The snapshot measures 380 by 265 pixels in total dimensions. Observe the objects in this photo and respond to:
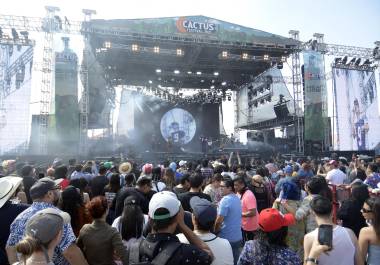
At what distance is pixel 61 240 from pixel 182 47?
16.4 meters

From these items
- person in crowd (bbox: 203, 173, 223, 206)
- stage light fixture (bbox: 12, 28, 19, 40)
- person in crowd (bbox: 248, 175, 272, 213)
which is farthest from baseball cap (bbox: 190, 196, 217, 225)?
stage light fixture (bbox: 12, 28, 19, 40)

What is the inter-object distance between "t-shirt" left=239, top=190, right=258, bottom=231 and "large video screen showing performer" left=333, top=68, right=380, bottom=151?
1520 cm

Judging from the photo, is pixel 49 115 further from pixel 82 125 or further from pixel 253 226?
pixel 253 226

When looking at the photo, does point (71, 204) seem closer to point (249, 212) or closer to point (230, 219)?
point (230, 219)

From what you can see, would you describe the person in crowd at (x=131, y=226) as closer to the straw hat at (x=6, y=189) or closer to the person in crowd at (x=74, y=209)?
the person in crowd at (x=74, y=209)

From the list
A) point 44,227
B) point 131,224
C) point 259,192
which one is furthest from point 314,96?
point 44,227

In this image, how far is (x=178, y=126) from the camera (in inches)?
957

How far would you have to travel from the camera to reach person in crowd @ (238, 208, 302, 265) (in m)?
2.04

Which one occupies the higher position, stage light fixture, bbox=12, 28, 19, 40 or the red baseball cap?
stage light fixture, bbox=12, 28, 19, 40

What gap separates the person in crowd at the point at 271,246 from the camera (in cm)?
204

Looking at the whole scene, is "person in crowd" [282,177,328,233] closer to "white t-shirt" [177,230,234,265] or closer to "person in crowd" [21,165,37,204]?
"white t-shirt" [177,230,234,265]

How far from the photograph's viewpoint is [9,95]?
14.8 metres

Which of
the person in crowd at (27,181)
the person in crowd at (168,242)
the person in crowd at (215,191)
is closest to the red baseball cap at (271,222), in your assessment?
the person in crowd at (168,242)

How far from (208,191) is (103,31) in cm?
1312
